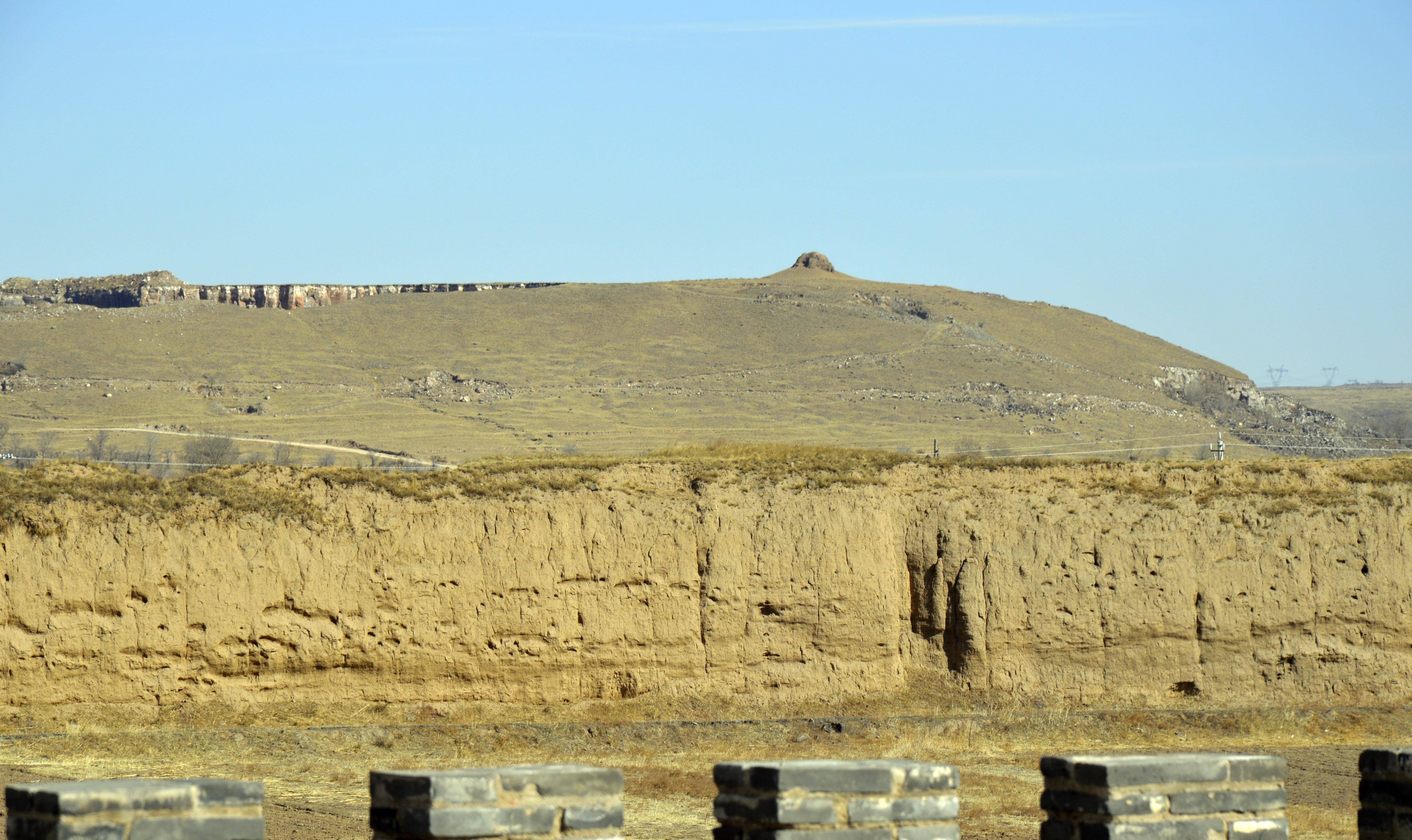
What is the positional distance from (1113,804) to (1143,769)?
0.25 meters

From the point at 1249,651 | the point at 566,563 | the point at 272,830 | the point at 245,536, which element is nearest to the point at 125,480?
the point at 245,536

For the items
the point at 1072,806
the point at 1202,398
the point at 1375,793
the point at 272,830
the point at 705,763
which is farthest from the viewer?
the point at 1202,398

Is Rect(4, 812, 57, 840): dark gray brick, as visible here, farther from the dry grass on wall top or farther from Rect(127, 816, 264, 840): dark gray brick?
the dry grass on wall top

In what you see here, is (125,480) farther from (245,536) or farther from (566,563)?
(566,563)

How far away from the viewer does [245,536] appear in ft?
61.6

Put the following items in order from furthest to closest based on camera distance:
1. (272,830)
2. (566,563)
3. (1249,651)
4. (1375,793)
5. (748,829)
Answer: (1249,651), (566,563), (272,830), (1375,793), (748,829)

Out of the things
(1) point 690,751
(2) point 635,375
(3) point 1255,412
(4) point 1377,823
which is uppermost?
(2) point 635,375

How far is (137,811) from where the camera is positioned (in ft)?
22.0

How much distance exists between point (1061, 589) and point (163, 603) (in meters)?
11.6

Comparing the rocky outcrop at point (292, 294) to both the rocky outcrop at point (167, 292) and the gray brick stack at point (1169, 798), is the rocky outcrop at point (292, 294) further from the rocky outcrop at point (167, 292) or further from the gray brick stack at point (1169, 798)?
the gray brick stack at point (1169, 798)

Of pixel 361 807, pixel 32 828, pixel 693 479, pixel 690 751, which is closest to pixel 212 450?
pixel 693 479

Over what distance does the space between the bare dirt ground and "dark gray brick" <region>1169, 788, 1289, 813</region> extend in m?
5.98

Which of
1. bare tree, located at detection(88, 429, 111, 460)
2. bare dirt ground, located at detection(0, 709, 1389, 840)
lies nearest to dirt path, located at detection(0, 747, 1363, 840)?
bare dirt ground, located at detection(0, 709, 1389, 840)

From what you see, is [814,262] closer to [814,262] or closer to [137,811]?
[814,262]
